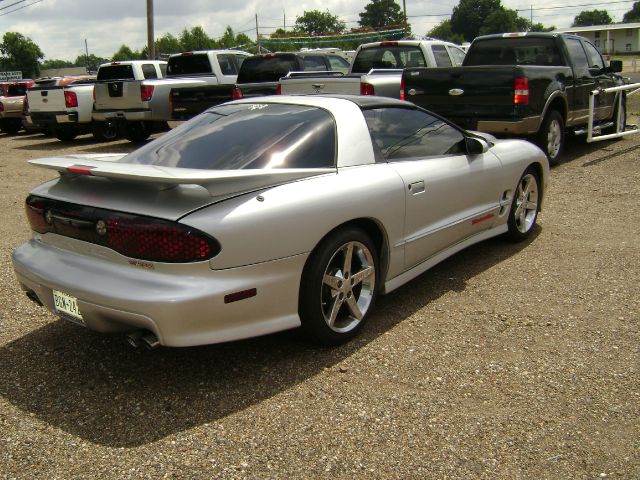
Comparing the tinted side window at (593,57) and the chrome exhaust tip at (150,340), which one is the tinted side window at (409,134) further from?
the tinted side window at (593,57)

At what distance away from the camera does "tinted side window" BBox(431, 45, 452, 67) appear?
11.5 metres

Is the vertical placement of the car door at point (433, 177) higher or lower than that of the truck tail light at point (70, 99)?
lower

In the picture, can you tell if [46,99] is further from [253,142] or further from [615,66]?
[253,142]

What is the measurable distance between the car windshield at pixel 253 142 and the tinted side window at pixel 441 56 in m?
7.91

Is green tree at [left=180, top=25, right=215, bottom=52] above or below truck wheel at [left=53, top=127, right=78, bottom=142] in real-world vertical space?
above

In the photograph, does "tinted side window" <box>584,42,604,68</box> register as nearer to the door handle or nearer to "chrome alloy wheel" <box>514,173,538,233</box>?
"chrome alloy wheel" <box>514,173,538,233</box>

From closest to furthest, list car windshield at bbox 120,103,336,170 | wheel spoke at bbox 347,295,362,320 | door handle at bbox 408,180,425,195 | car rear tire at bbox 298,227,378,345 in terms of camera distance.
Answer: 1. car rear tire at bbox 298,227,378,345
2. car windshield at bbox 120,103,336,170
3. wheel spoke at bbox 347,295,362,320
4. door handle at bbox 408,180,425,195

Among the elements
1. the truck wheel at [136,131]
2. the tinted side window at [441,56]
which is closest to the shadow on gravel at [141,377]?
the tinted side window at [441,56]

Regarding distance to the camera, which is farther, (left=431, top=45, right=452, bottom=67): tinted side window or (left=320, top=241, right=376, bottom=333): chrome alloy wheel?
(left=431, top=45, right=452, bottom=67): tinted side window

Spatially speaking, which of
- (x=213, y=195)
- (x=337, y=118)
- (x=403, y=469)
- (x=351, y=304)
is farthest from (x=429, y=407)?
(x=337, y=118)

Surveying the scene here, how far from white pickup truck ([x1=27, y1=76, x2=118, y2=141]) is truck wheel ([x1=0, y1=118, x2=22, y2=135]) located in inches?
167

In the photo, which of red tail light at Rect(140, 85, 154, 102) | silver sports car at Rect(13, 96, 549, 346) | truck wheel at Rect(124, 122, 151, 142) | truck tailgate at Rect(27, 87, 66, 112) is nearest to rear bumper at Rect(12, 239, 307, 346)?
silver sports car at Rect(13, 96, 549, 346)

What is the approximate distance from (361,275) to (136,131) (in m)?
12.1

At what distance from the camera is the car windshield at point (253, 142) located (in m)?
3.70
